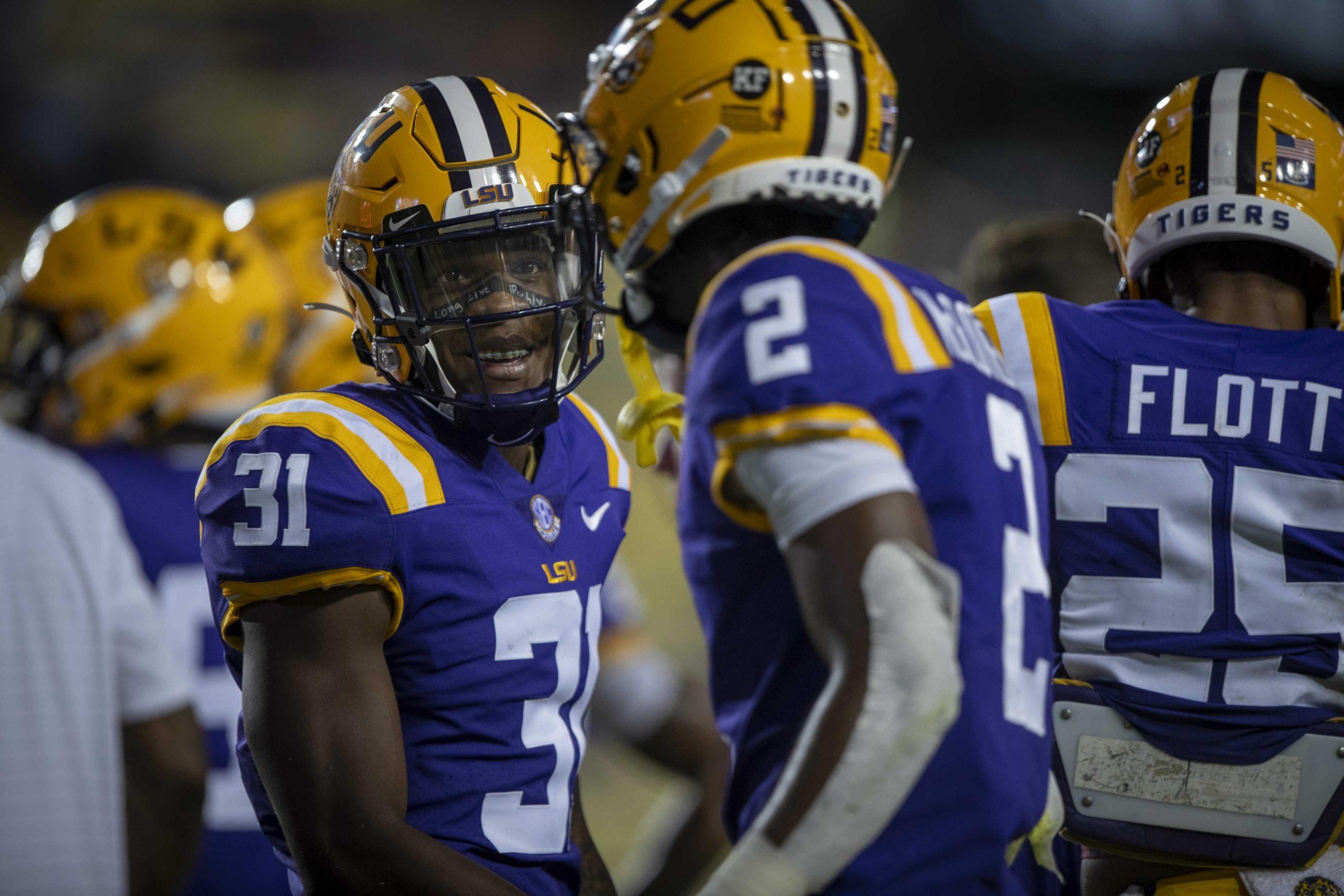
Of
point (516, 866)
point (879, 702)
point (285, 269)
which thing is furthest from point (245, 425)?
point (285, 269)

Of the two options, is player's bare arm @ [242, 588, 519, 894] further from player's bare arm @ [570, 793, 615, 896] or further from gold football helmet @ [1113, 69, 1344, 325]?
gold football helmet @ [1113, 69, 1344, 325]

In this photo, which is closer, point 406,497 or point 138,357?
point 406,497

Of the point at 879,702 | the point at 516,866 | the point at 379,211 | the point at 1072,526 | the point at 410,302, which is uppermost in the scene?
the point at 379,211

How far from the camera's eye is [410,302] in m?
1.90

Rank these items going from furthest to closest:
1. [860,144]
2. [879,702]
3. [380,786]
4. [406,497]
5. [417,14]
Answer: [417,14] < [406,497] < [380,786] < [860,144] < [879,702]

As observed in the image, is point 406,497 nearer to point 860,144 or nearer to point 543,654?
point 543,654

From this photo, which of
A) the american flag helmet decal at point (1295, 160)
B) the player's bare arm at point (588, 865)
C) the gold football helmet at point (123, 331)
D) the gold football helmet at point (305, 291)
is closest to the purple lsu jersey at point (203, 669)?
the gold football helmet at point (123, 331)

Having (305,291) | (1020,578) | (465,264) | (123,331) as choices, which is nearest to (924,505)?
(1020,578)

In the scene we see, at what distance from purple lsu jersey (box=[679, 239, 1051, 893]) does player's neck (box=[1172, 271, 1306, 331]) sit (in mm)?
805

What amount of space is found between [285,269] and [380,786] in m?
3.07

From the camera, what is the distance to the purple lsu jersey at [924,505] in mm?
1180

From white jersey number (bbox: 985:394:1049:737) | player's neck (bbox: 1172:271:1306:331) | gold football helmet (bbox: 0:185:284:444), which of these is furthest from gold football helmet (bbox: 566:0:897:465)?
gold football helmet (bbox: 0:185:284:444)

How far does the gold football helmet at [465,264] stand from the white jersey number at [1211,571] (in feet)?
2.76

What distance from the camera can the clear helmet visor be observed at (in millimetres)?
1886
